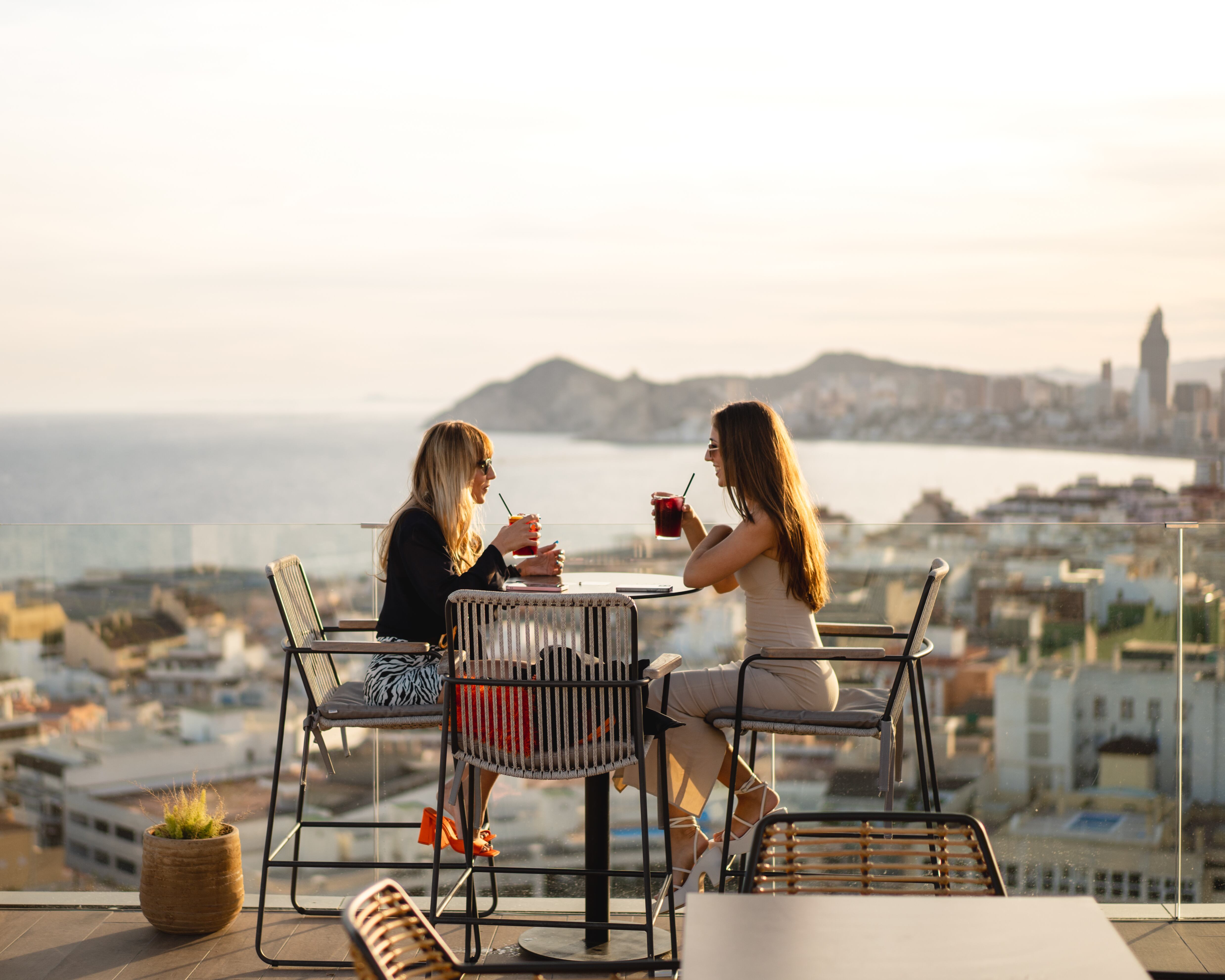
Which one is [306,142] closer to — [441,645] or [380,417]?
[380,417]

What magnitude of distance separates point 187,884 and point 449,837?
856 mm

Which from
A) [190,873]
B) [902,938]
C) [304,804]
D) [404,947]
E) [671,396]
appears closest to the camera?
[902,938]

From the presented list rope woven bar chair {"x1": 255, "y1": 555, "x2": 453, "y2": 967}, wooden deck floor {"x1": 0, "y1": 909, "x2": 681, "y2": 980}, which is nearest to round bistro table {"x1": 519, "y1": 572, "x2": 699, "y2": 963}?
wooden deck floor {"x1": 0, "y1": 909, "x2": 681, "y2": 980}

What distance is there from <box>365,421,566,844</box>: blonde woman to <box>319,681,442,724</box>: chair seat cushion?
0.03 meters

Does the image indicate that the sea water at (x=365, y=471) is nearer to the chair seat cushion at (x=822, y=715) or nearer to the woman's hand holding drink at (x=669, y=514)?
the woman's hand holding drink at (x=669, y=514)

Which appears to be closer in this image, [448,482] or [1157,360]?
[448,482]

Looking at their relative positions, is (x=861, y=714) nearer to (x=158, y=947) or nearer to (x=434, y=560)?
(x=434, y=560)

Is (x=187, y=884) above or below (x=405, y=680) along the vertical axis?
below

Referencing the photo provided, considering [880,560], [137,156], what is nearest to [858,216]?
[137,156]

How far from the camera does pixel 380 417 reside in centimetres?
6819

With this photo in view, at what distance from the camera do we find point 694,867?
3471mm

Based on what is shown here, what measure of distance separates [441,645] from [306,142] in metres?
50.1

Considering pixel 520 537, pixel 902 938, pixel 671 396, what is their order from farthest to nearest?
pixel 671 396
pixel 520 537
pixel 902 938

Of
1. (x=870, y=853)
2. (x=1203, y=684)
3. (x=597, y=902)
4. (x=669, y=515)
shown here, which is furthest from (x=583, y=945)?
(x=1203, y=684)
